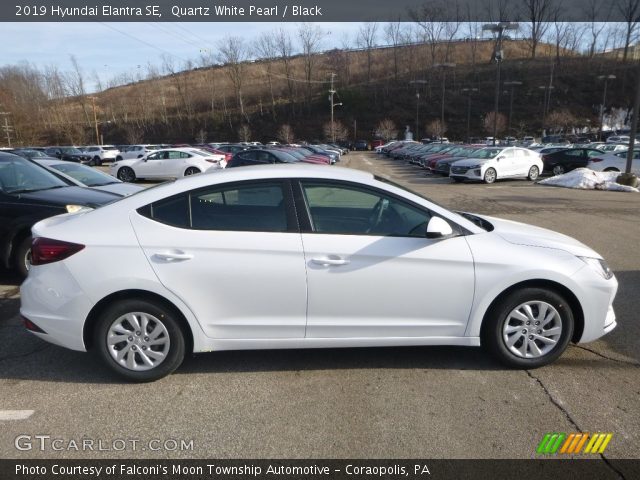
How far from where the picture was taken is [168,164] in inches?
867

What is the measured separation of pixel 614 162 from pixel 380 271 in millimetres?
21693

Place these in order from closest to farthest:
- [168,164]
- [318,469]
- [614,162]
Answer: [318,469]
[614,162]
[168,164]

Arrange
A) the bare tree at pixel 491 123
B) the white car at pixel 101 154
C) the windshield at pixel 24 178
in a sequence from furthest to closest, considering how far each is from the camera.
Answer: the bare tree at pixel 491 123
the white car at pixel 101 154
the windshield at pixel 24 178

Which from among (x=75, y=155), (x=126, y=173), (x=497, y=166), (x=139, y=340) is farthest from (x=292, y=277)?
(x=75, y=155)

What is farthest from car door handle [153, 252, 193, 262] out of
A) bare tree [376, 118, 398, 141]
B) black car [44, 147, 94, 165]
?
bare tree [376, 118, 398, 141]

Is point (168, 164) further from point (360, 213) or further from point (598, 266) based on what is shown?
point (598, 266)

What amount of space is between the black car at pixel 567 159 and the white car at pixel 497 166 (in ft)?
6.90

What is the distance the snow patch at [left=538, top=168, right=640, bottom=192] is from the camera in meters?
17.0

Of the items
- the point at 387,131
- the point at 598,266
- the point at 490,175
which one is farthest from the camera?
the point at 387,131

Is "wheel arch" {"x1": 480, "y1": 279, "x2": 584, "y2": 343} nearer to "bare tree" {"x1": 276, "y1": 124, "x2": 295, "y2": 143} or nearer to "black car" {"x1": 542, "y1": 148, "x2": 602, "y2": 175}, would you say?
"black car" {"x1": 542, "y1": 148, "x2": 602, "y2": 175}

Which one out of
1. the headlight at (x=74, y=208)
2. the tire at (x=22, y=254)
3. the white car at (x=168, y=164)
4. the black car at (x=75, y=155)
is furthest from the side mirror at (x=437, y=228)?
the black car at (x=75, y=155)

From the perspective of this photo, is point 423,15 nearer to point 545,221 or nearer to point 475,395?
point 545,221

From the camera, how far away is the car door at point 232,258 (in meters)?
3.41

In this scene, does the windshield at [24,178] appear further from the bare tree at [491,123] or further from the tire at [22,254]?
the bare tree at [491,123]
